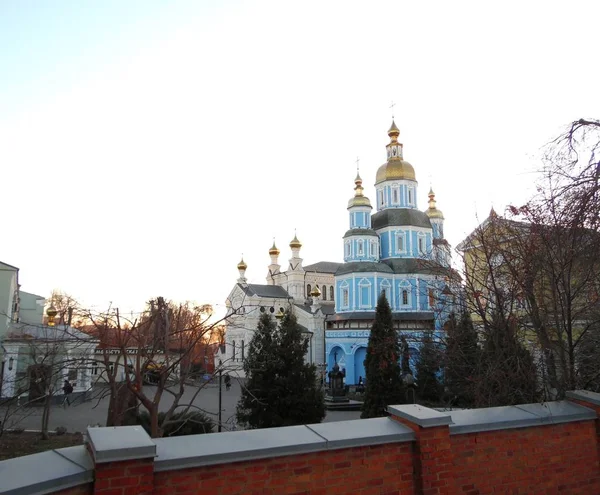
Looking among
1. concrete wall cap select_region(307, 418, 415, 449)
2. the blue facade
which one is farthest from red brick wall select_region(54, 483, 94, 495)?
the blue facade

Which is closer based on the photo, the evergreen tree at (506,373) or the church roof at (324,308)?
the evergreen tree at (506,373)

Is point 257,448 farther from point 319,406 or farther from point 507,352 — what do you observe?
point 319,406

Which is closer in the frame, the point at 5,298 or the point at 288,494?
the point at 288,494

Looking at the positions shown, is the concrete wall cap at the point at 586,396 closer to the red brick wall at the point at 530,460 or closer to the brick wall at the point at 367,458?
the brick wall at the point at 367,458

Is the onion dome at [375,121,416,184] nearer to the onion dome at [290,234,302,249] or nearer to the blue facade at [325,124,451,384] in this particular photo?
the blue facade at [325,124,451,384]

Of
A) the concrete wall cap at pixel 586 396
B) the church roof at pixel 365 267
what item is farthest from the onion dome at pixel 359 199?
the concrete wall cap at pixel 586 396

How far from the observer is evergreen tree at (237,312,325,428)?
16969 mm

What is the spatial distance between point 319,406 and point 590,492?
39.9 ft

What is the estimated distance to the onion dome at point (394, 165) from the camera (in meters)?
44.2

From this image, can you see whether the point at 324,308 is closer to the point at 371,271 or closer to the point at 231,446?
the point at 371,271

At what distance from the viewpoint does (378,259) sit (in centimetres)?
4309

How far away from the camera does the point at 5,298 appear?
98.0 ft

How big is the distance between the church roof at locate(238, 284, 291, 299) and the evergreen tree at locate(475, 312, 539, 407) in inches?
1654

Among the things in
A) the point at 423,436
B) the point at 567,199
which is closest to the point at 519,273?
the point at 567,199
